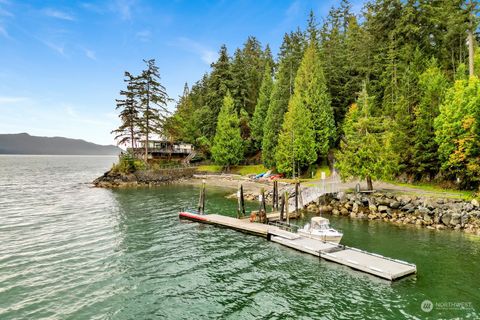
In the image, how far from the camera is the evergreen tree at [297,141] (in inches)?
2095

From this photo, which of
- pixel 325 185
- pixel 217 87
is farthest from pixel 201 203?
pixel 217 87

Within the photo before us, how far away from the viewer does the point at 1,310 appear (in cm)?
1473

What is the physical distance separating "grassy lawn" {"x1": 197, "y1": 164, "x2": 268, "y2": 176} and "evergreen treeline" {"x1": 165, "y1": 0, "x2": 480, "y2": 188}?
2694 mm

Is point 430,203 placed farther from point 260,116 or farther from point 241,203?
point 260,116

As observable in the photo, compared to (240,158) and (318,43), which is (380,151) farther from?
(318,43)

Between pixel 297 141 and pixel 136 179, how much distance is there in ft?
117

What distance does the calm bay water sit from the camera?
587 inches

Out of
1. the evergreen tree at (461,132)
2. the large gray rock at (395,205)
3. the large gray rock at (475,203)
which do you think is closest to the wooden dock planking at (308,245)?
the large gray rock at (395,205)

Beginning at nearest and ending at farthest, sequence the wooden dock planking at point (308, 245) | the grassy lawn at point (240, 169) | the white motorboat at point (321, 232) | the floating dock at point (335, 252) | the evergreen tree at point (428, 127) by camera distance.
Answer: the floating dock at point (335, 252), the wooden dock planking at point (308, 245), the white motorboat at point (321, 232), the evergreen tree at point (428, 127), the grassy lawn at point (240, 169)

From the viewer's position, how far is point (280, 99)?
6438cm

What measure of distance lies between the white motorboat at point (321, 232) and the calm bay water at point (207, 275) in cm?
202

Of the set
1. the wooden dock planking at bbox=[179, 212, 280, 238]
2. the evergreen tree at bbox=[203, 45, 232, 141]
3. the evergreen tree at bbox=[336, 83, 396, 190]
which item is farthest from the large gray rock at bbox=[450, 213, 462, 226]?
the evergreen tree at bbox=[203, 45, 232, 141]

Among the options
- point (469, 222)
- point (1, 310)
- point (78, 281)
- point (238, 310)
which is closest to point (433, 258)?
point (469, 222)

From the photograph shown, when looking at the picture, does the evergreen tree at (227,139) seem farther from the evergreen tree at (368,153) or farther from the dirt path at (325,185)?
the evergreen tree at (368,153)
